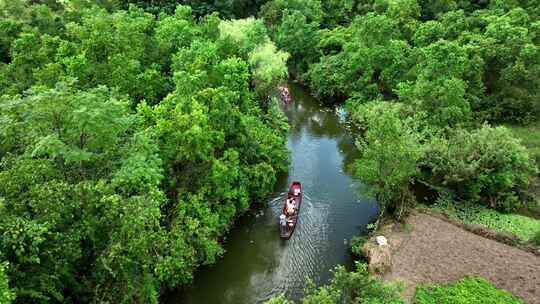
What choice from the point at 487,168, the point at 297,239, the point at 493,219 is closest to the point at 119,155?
the point at 297,239

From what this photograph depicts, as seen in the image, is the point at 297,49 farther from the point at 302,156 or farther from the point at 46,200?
the point at 46,200

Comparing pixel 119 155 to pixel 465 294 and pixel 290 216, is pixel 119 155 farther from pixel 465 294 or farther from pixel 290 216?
pixel 465 294

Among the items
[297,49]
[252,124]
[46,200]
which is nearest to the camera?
[46,200]

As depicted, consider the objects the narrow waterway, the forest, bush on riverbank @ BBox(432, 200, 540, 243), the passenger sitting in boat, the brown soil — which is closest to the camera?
the forest

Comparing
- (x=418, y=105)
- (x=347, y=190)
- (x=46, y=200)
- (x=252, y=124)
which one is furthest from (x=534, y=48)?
(x=46, y=200)

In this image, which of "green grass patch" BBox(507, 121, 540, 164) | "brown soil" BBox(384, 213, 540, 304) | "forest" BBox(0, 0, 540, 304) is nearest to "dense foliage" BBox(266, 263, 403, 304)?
"forest" BBox(0, 0, 540, 304)

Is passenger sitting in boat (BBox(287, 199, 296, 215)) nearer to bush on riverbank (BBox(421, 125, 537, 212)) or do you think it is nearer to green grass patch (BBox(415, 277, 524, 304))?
green grass patch (BBox(415, 277, 524, 304))

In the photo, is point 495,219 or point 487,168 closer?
point 495,219
